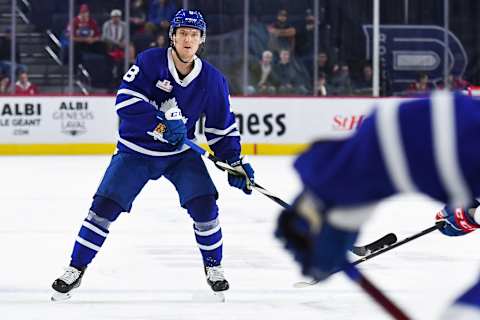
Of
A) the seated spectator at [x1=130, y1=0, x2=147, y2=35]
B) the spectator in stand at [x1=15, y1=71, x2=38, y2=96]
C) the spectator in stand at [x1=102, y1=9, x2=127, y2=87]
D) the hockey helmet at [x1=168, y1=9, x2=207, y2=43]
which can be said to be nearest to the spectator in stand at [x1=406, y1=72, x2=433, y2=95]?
the seated spectator at [x1=130, y1=0, x2=147, y2=35]

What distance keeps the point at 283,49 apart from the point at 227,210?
19.2 feet

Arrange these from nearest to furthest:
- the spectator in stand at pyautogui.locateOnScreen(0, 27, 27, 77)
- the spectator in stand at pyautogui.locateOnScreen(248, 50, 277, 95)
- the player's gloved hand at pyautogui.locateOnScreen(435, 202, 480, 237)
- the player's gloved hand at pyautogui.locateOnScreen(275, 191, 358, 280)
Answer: the player's gloved hand at pyautogui.locateOnScreen(275, 191, 358, 280), the player's gloved hand at pyautogui.locateOnScreen(435, 202, 480, 237), the spectator in stand at pyautogui.locateOnScreen(0, 27, 27, 77), the spectator in stand at pyautogui.locateOnScreen(248, 50, 277, 95)

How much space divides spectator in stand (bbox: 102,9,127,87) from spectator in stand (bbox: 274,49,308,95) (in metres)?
1.61

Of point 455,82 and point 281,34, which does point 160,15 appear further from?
point 455,82

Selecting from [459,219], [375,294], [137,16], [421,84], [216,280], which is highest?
[375,294]

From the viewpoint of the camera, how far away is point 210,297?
163 inches

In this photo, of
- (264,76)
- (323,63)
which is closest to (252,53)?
(264,76)

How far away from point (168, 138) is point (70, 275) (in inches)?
22.7

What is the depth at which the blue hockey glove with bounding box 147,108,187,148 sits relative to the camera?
394 cm

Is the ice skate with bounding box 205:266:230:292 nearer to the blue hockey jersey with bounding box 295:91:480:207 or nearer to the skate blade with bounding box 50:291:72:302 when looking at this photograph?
the skate blade with bounding box 50:291:72:302

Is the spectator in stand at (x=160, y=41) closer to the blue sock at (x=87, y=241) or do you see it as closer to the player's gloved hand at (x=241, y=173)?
the player's gloved hand at (x=241, y=173)

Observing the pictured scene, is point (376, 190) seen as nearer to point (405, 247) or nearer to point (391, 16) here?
point (405, 247)

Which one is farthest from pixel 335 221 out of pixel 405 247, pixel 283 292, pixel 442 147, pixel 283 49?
pixel 283 49

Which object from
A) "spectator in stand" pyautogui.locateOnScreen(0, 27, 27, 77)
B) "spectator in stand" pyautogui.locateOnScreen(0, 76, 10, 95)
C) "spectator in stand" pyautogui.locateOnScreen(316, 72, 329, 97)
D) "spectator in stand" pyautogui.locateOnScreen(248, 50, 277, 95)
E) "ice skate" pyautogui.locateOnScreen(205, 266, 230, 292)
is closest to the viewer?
"ice skate" pyautogui.locateOnScreen(205, 266, 230, 292)
